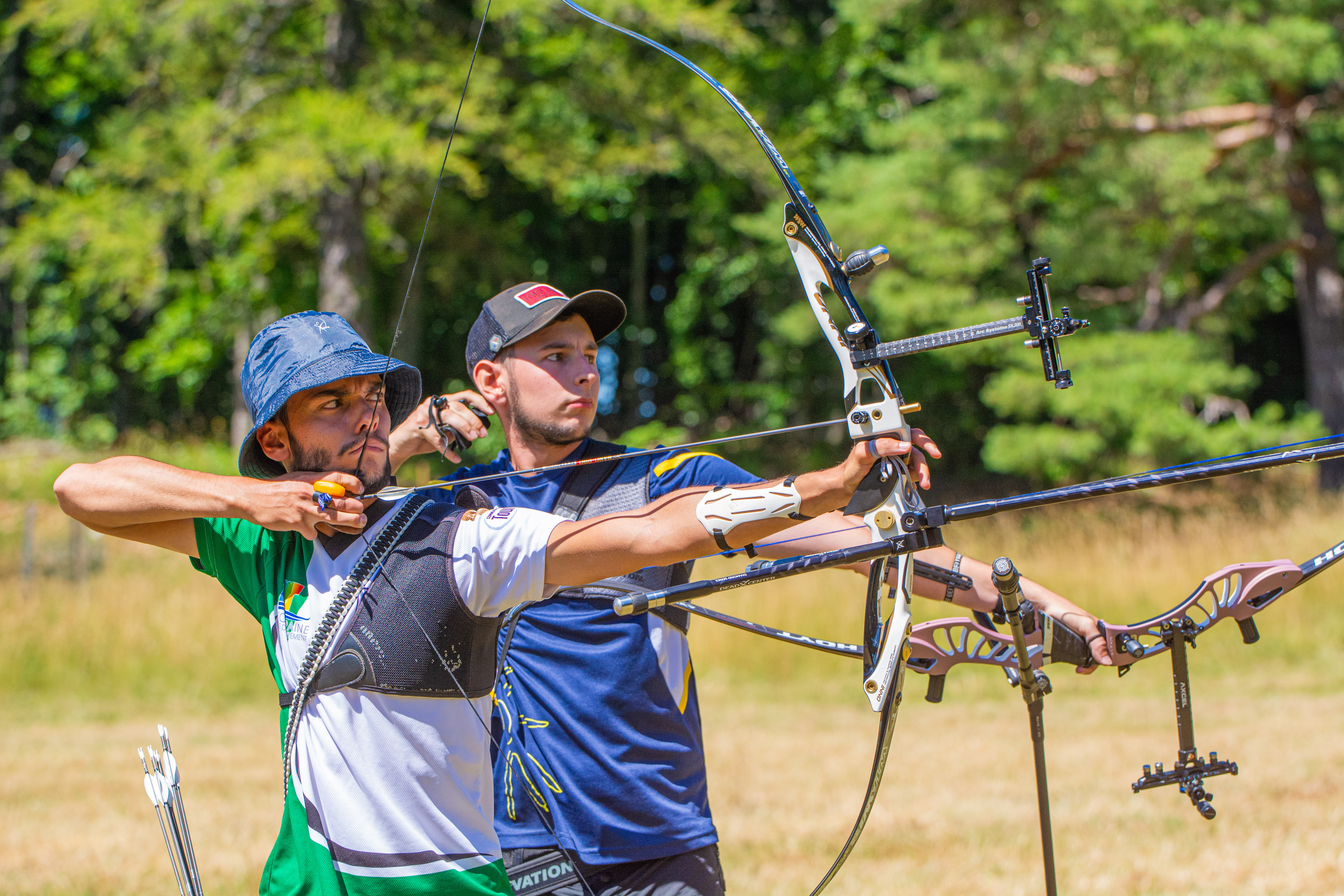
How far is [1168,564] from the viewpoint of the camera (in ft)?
31.8

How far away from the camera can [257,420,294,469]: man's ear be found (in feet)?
6.89

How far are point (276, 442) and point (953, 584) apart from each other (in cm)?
127

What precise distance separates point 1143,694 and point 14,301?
2282cm

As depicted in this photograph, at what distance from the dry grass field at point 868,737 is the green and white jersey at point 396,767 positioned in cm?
321

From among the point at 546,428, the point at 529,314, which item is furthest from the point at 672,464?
the point at 529,314

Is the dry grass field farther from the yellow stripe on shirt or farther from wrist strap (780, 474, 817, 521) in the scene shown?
wrist strap (780, 474, 817, 521)

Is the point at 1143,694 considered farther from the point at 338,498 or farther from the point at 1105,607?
the point at 338,498

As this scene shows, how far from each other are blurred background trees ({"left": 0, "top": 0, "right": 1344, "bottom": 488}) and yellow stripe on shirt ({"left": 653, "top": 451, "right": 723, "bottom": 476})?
325 inches

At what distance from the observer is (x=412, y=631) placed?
1.90 m

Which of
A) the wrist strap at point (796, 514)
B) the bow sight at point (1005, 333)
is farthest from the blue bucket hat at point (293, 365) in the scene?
the bow sight at point (1005, 333)

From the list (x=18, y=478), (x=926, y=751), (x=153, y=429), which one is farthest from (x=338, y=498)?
(x=153, y=429)

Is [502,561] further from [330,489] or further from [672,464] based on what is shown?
[672,464]

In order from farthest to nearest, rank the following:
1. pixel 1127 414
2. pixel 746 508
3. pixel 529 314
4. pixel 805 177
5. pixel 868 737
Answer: pixel 805 177, pixel 1127 414, pixel 868 737, pixel 529 314, pixel 746 508

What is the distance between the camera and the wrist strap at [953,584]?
2379mm
